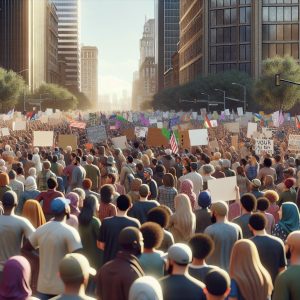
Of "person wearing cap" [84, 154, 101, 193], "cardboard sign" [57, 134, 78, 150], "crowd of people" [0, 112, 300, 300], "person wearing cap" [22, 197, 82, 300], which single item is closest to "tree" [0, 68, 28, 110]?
"cardboard sign" [57, 134, 78, 150]

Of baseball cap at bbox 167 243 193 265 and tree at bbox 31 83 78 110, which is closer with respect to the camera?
baseball cap at bbox 167 243 193 265

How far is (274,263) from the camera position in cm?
732

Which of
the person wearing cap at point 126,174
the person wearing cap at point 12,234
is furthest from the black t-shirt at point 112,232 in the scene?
the person wearing cap at point 126,174

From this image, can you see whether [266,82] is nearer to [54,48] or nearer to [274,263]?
[274,263]

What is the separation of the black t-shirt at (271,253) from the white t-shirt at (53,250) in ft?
6.08

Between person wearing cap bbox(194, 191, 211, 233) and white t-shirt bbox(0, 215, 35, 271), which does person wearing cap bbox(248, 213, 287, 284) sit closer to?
person wearing cap bbox(194, 191, 211, 233)

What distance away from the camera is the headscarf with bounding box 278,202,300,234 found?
8.41 metres

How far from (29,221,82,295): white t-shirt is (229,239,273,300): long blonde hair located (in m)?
2.06

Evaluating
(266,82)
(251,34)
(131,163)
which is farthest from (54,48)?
(131,163)

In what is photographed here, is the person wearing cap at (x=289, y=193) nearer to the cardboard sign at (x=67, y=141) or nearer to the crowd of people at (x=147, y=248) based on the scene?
the crowd of people at (x=147, y=248)

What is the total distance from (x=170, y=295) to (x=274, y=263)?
190cm

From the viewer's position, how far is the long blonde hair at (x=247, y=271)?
6062mm

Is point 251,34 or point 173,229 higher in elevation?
point 251,34

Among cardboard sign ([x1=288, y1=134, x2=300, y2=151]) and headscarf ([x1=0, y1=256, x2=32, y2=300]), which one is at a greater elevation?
cardboard sign ([x1=288, y1=134, x2=300, y2=151])
